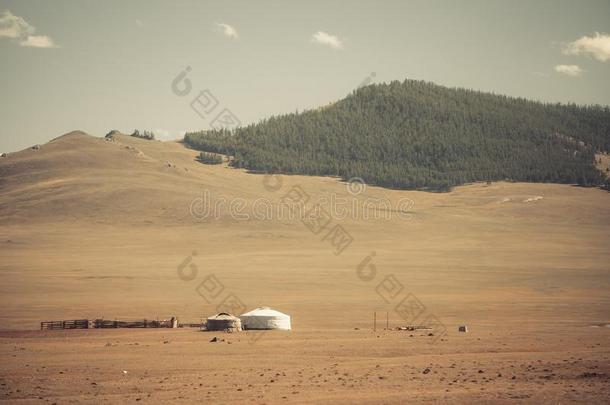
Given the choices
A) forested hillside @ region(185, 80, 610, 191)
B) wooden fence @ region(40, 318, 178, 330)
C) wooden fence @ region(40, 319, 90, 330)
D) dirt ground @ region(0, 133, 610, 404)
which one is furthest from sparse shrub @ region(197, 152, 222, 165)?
wooden fence @ region(40, 319, 90, 330)

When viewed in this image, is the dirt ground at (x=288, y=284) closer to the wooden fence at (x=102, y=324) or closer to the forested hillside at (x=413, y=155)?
the wooden fence at (x=102, y=324)

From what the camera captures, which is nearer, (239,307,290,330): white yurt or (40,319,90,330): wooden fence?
(40,319,90,330): wooden fence

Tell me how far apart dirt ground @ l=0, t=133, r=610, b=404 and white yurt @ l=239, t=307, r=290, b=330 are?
1.75 metres

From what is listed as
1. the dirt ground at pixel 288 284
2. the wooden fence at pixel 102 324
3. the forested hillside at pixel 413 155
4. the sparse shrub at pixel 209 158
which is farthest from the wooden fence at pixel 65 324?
the sparse shrub at pixel 209 158

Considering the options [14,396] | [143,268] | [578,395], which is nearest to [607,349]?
[578,395]

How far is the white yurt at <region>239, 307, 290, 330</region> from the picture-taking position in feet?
151

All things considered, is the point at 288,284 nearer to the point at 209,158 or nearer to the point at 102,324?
the point at 102,324

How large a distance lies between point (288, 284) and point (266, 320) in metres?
23.3

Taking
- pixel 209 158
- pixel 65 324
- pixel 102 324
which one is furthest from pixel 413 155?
pixel 65 324

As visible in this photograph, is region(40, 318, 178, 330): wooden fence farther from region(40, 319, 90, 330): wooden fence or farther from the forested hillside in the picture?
the forested hillside

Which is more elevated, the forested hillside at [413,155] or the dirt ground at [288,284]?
the forested hillside at [413,155]

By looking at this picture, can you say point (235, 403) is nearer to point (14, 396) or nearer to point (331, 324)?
point (14, 396)

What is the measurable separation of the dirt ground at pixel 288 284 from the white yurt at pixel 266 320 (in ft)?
5.75

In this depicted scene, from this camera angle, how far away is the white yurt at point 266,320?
4616cm
